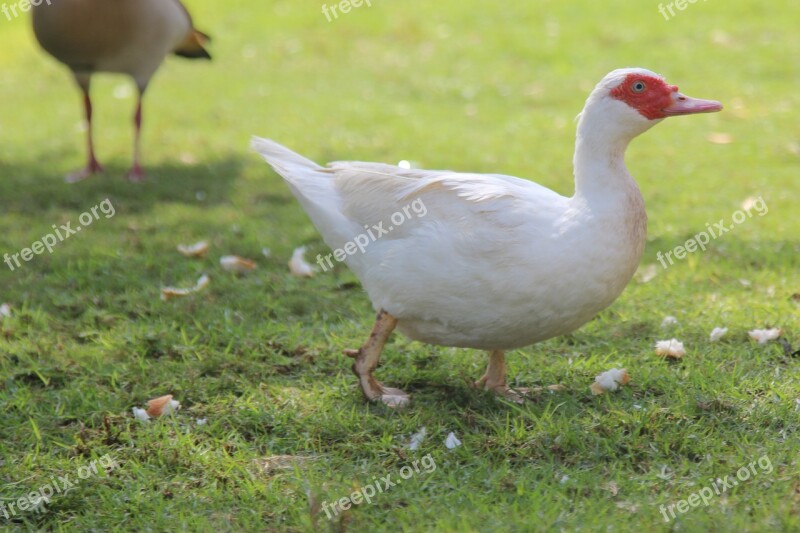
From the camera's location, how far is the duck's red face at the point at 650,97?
12.4 feet

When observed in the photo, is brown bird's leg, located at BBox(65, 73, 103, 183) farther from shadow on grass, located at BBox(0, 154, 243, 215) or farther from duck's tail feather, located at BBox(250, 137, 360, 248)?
duck's tail feather, located at BBox(250, 137, 360, 248)

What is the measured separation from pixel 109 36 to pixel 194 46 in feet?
4.08

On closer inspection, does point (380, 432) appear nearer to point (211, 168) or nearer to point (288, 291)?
point (288, 291)

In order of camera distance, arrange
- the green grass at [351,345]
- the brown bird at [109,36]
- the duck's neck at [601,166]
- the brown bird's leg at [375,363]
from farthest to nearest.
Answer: the brown bird at [109,36] → the brown bird's leg at [375,363] → the duck's neck at [601,166] → the green grass at [351,345]

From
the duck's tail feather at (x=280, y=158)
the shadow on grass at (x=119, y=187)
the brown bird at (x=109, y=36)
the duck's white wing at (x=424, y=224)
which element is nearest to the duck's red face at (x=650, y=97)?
the duck's white wing at (x=424, y=224)

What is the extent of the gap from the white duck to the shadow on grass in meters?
3.07

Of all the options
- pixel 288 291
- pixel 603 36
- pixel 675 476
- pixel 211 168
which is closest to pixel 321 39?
pixel 603 36

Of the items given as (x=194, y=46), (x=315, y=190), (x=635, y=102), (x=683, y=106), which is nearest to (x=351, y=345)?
(x=315, y=190)

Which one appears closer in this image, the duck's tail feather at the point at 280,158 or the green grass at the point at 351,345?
the green grass at the point at 351,345

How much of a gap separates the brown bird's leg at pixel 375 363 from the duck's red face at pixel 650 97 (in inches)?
49.3

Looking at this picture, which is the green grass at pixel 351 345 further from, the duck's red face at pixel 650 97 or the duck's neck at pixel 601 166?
the duck's red face at pixel 650 97

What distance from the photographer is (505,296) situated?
11.9 ft

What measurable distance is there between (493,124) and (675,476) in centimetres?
569

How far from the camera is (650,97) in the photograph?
149 inches
